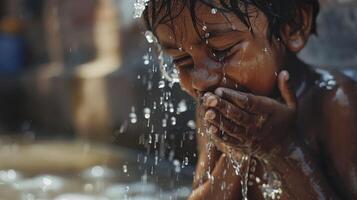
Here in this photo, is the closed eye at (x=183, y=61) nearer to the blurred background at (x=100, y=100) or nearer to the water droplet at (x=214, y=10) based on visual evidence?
the water droplet at (x=214, y=10)

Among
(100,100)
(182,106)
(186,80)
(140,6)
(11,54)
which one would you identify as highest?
(140,6)

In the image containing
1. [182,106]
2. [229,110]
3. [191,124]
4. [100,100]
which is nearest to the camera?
[229,110]

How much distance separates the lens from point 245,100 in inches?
67.2

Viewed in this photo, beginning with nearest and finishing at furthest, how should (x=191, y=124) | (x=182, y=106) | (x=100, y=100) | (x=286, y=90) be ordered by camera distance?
1. (x=286, y=90)
2. (x=182, y=106)
3. (x=191, y=124)
4. (x=100, y=100)

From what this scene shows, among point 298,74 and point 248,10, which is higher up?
point 248,10

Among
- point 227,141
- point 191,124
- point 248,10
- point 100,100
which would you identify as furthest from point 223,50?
point 100,100

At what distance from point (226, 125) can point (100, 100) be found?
4.53 m

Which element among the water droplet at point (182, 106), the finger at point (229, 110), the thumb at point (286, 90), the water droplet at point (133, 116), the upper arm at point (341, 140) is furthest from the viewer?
the water droplet at point (133, 116)

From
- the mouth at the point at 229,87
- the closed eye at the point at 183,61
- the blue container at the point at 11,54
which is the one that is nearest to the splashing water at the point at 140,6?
the closed eye at the point at 183,61

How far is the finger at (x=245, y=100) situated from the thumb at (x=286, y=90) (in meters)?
0.07

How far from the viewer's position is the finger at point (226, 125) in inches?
66.4

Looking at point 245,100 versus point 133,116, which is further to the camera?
point 133,116

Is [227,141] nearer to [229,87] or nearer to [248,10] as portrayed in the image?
[229,87]

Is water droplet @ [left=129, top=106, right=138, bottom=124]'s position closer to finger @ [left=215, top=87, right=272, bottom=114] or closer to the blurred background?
the blurred background
